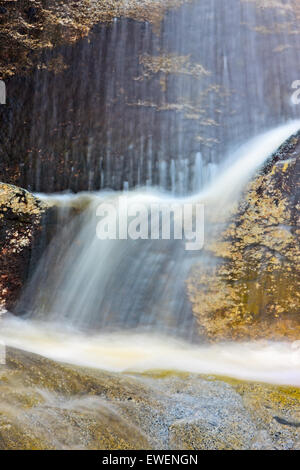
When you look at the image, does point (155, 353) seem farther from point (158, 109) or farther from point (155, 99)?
point (155, 99)

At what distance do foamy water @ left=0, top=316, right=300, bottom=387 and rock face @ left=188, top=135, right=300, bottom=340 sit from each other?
0.63ft

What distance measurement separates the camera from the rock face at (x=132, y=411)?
1927 mm

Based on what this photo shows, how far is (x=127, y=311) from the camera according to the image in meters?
4.31

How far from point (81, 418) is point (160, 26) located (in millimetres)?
6412

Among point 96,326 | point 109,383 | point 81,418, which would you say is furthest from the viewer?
point 96,326

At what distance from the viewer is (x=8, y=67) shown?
6.23 metres

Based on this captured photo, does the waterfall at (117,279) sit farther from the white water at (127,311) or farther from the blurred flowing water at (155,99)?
the blurred flowing water at (155,99)

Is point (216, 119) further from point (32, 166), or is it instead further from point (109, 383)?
point (109, 383)

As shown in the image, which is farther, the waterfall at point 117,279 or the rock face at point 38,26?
the rock face at point 38,26

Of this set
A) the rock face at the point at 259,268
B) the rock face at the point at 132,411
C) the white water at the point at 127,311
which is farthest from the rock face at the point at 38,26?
the rock face at the point at 132,411

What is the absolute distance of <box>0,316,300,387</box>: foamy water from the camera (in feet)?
10.8

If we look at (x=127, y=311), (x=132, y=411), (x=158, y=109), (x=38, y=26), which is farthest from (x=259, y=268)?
(x=38, y=26)

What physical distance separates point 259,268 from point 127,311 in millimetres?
1508
